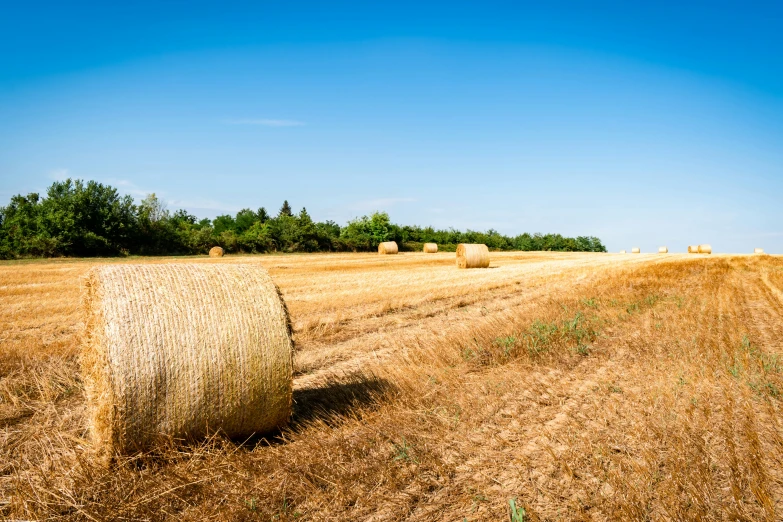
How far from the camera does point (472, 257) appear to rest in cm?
2469

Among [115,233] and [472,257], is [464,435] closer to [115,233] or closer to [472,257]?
[472,257]

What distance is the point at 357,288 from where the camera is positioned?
49.9 feet

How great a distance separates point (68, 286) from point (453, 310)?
1182 centimetres

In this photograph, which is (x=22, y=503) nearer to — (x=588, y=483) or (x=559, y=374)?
(x=588, y=483)

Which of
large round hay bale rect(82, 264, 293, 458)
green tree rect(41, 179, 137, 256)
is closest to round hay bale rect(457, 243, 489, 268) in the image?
large round hay bale rect(82, 264, 293, 458)

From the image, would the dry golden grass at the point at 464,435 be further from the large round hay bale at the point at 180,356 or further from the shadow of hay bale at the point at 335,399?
the large round hay bale at the point at 180,356

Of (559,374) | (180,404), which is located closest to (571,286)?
(559,374)

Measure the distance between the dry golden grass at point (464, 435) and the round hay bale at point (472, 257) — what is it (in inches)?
615

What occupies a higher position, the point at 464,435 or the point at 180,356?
the point at 180,356

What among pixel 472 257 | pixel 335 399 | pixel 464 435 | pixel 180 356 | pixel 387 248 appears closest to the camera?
pixel 180 356

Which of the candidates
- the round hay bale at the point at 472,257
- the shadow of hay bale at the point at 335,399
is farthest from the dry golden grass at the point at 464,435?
the round hay bale at the point at 472,257

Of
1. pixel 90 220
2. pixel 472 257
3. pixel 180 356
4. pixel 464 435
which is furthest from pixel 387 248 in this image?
pixel 180 356

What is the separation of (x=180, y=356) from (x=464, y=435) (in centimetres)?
255

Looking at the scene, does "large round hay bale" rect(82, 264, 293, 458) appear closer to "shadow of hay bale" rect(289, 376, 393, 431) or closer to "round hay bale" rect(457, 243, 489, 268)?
"shadow of hay bale" rect(289, 376, 393, 431)
